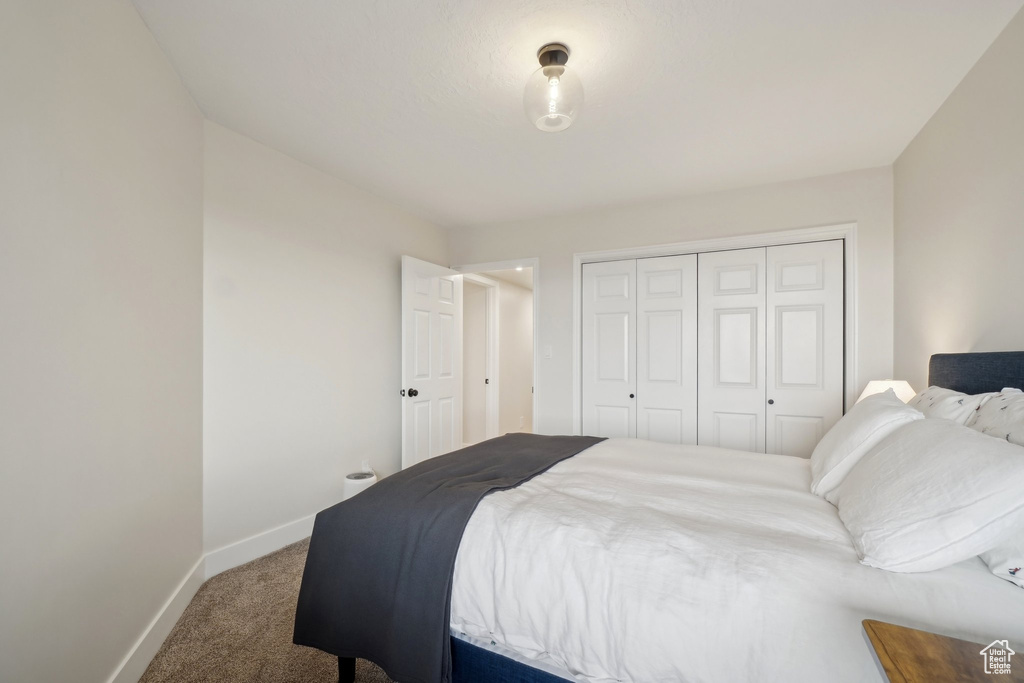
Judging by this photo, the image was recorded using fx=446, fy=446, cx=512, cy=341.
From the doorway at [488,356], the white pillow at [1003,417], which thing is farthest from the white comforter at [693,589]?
the doorway at [488,356]

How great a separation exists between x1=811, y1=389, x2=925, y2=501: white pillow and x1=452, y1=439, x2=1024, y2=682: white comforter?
0.30 ft

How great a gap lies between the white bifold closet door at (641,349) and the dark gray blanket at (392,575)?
7.51ft

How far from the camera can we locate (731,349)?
11.3ft

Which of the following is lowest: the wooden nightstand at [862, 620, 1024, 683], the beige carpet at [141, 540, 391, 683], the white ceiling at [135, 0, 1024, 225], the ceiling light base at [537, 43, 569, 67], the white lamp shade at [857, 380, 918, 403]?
the beige carpet at [141, 540, 391, 683]

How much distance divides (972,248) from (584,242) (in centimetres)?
248

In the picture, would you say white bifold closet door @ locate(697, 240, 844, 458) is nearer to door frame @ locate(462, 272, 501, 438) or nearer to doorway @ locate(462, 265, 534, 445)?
doorway @ locate(462, 265, 534, 445)

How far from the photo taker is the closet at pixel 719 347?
320 centimetres

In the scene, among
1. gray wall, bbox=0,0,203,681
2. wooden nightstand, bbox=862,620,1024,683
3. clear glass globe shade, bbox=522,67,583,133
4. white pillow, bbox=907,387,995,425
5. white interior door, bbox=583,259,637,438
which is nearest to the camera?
wooden nightstand, bbox=862,620,1024,683

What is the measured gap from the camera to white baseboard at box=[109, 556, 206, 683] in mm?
1598

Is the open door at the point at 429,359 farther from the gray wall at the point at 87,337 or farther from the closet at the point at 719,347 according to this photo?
the gray wall at the point at 87,337

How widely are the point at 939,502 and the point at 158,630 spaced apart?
2.70 metres

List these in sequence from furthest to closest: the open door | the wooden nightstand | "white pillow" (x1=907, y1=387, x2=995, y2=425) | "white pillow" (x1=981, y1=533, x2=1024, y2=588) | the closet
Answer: the open door → the closet → "white pillow" (x1=907, y1=387, x2=995, y2=425) → "white pillow" (x1=981, y1=533, x2=1024, y2=588) → the wooden nightstand

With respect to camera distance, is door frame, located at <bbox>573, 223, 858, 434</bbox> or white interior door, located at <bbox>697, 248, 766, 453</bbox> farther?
white interior door, located at <bbox>697, 248, 766, 453</bbox>

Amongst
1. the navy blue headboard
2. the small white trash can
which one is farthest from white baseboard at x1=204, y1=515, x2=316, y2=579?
the navy blue headboard
